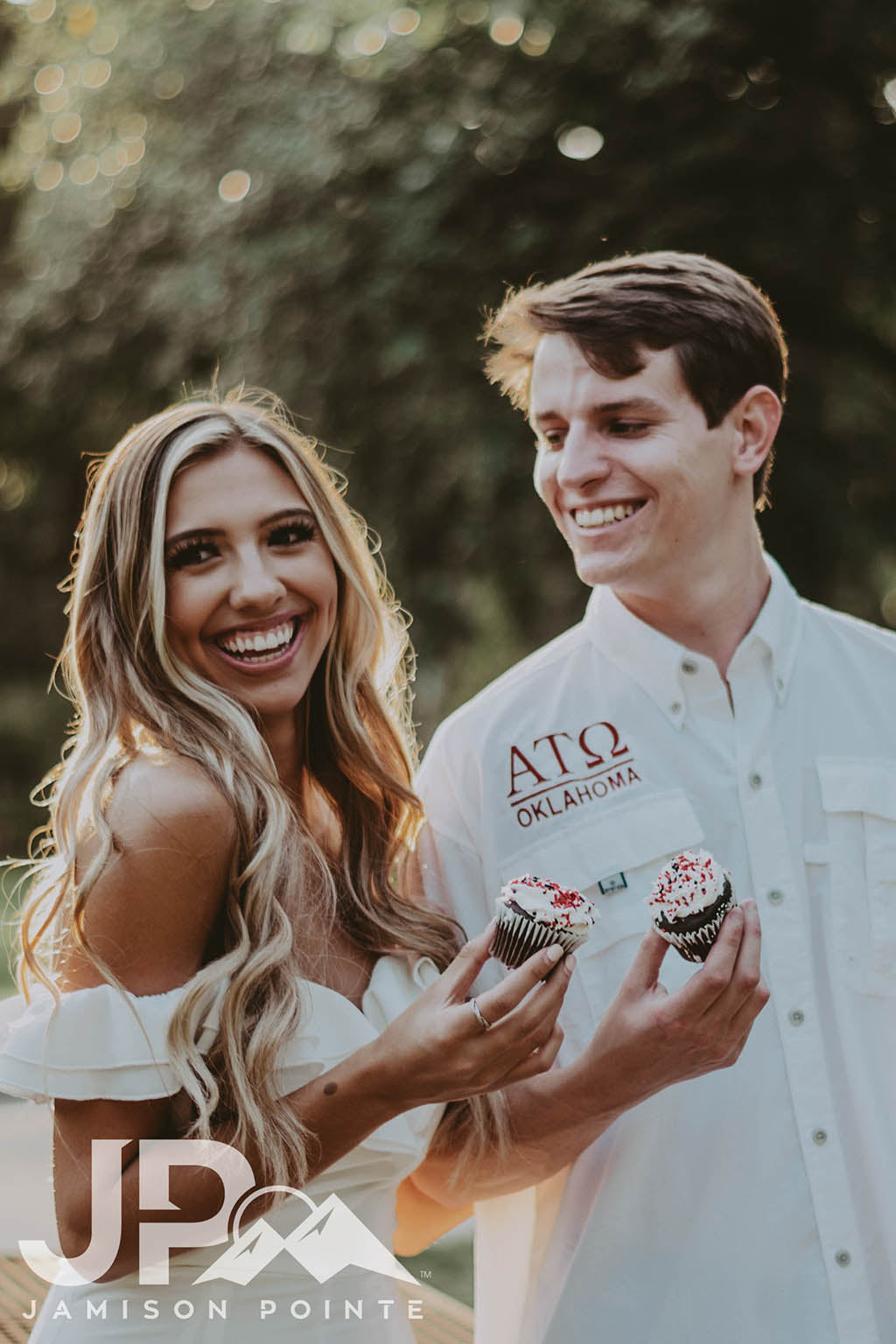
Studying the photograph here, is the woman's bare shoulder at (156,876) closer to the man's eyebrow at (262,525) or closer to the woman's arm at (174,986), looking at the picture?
the woman's arm at (174,986)

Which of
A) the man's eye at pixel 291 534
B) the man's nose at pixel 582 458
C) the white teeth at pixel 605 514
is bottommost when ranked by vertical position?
the man's eye at pixel 291 534

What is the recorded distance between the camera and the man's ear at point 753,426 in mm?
3502

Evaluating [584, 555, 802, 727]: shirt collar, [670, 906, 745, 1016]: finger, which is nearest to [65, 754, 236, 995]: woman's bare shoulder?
[670, 906, 745, 1016]: finger

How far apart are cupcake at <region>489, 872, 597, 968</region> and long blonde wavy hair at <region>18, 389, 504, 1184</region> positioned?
0.23m

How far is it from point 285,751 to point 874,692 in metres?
1.33

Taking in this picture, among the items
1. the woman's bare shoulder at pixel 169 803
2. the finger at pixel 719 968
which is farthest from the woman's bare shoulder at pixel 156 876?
the finger at pixel 719 968

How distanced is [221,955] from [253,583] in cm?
70

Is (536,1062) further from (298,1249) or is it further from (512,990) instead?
(298,1249)

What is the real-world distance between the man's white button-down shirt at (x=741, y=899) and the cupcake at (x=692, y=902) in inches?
10.6

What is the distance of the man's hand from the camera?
262 cm

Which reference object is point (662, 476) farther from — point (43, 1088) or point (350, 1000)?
point (43, 1088)

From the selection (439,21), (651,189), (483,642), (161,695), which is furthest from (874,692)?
(483,642)

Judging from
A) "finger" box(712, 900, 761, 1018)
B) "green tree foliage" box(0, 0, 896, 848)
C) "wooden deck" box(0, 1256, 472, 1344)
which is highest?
"green tree foliage" box(0, 0, 896, 848)

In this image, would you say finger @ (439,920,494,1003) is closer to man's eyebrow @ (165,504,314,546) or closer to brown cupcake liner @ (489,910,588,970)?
brown cupcake liner @ (489,910,588,970)
